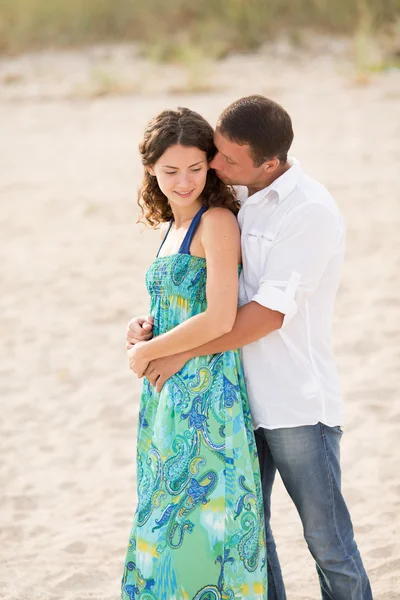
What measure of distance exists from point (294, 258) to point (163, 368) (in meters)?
0.54

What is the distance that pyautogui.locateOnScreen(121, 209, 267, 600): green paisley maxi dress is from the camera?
270 centimetres

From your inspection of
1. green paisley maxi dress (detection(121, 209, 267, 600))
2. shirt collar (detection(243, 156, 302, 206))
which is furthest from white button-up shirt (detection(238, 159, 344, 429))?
green paisley maxi dress (detection(121, 209, 267, 600))

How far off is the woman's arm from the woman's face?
0.09 metres

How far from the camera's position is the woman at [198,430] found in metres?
2.69

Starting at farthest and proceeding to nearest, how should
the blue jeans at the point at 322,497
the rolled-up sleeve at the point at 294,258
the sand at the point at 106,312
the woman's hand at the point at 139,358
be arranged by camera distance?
the sand at the point at 106,312
the woman's hand at the point at 139,358
the blue jeans at the point at 322,497
the rolled-up sleeve at the point at 294,258

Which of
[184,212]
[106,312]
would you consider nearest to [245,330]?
[184,212]

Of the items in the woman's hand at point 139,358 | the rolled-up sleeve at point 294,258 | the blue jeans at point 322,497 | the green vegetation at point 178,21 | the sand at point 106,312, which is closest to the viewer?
the rolled-up sleeve at point 294,258

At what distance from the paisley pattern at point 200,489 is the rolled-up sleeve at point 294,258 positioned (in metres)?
0.26

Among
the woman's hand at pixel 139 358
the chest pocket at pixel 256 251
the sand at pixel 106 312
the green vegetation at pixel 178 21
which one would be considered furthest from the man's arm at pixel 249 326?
the green vegetation at pixel 178 21

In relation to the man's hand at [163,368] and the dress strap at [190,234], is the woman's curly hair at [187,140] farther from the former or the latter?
the man's hand at [163,368]

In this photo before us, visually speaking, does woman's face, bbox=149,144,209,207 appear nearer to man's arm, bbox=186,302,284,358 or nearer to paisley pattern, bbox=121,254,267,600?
paisley pattern, bbox=121,254,267,600

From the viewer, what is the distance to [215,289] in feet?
8.66

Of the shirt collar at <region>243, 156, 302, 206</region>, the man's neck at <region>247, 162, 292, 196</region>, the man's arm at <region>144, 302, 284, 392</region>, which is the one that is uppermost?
the man's neck at <region>247, 162, 292, 196</region>

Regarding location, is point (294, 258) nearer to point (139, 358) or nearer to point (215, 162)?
point (215, 162)
